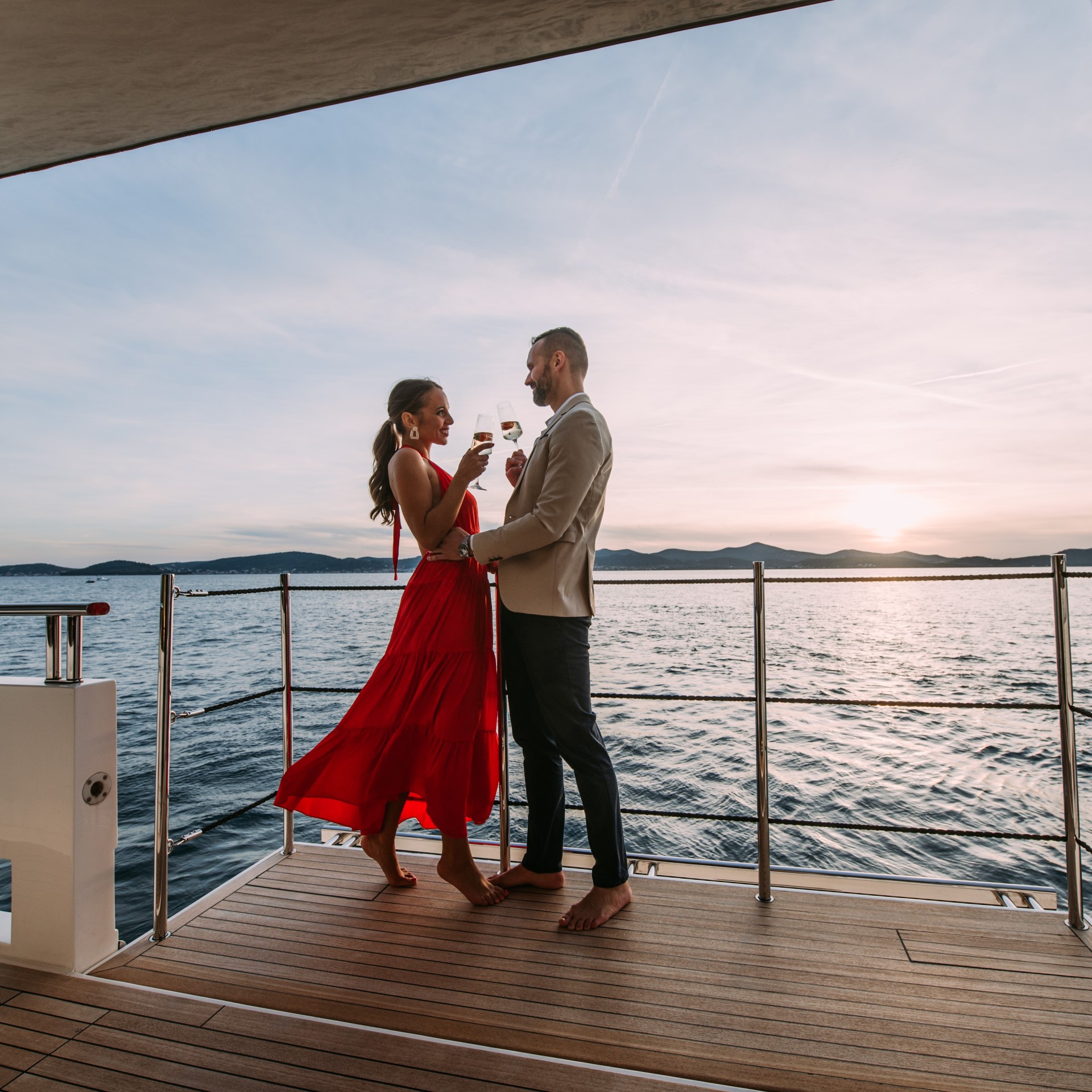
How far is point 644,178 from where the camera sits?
8828 millimetres

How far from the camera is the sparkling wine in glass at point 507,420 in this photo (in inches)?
79.3

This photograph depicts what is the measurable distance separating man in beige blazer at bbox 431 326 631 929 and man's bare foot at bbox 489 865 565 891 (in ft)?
0.62

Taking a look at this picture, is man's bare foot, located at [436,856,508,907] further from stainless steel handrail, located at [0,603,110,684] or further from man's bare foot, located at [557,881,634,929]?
stainless steel handrail, located at [0,603,110,684]

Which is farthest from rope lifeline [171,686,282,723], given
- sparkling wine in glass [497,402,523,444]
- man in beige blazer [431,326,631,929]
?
sparkling wine in glass [497,402,523,444]

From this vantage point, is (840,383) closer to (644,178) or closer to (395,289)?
(644,178)

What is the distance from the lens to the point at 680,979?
160 cm

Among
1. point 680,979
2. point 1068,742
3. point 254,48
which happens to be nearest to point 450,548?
point 680,979

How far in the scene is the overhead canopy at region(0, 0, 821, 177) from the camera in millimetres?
1907

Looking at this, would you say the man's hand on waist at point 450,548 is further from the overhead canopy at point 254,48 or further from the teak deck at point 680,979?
the overhead canopy at point 254,48

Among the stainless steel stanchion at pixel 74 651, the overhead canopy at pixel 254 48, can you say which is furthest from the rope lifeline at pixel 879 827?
the overhead canopy at pixel 254 48

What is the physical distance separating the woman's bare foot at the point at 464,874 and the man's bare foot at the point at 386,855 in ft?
0.62

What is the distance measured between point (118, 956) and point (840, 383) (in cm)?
1836

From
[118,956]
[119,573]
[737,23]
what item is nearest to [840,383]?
[737,23]

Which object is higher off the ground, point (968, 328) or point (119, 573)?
point (968, 328)
